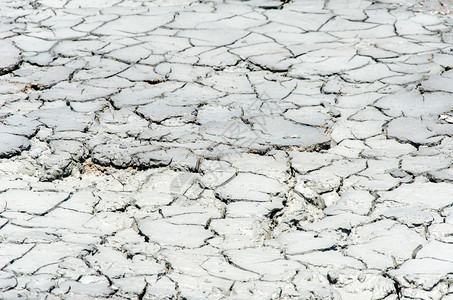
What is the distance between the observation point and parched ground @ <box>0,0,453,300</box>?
8.65 feet

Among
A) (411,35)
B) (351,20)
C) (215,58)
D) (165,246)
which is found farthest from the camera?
(351,20)

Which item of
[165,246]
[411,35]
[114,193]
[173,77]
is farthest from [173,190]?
[411,35]

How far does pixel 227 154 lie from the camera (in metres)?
3.65

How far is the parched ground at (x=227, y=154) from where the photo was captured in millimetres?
2637

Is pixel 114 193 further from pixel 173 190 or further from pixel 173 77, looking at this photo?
pixel 173 77

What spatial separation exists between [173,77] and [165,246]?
6.61 ft

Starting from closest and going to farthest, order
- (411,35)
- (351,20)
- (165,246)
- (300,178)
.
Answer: (165,246)
(300,178)
(411,35)
(351,20)

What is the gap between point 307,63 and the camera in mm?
4840

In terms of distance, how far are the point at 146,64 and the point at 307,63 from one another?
122 centimetres

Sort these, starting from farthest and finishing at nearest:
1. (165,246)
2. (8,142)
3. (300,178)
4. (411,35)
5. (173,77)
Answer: (411,35) → (173,77) → (8,142) → (300,178) → (165,246)

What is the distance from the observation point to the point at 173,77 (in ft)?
15.1

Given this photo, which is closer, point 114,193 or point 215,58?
point 114,193

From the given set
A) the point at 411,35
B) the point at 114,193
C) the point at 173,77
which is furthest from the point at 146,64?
the point at 411,35

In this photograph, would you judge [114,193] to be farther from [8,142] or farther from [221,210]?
[8,142]
